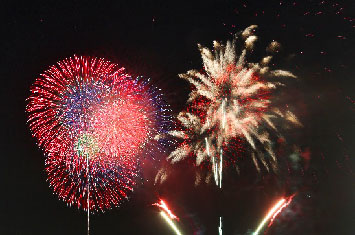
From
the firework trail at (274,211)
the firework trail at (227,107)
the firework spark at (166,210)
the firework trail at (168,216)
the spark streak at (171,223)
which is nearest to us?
the firework trail at (227,107)

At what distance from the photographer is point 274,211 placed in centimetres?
1559

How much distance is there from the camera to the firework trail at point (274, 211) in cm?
1489

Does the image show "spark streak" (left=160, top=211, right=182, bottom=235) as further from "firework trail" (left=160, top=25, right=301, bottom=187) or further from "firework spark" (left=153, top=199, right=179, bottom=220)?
"firework trail" (left=160, top=25, right=301, bottom=187)

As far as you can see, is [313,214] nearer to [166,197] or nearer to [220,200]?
[220,200]

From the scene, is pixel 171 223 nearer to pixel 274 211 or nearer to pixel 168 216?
pixel 168 216

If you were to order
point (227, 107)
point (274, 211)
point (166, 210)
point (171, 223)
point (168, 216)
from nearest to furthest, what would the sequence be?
point (227, 107)
point (274, 211)
point (168, 216)
point (171, 223)
point (166, 210)

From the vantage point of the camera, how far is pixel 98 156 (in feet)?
33.2

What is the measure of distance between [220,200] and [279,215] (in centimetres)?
325

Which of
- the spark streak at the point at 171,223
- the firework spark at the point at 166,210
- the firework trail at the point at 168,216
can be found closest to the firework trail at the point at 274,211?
the spark streak at the point at 171,223

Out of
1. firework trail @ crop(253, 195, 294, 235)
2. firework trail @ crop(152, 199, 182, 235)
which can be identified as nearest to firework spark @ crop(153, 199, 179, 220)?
firework trail @ crop(152, 199, 182, 235)

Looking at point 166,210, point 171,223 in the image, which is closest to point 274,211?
point 171,223

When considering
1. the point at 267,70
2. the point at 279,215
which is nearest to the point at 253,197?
the point at 279,215

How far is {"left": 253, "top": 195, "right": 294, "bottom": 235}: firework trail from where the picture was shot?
1489cm

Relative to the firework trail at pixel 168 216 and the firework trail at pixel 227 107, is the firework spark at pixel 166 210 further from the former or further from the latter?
the firework trail at pixel 227 107
